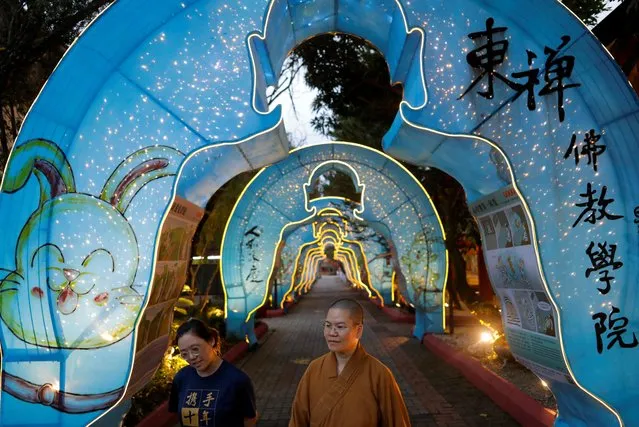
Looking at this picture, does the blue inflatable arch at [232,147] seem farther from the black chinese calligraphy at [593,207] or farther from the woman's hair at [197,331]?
the woman's hair at [197,331]

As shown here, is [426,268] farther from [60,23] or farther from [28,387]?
[28,387]

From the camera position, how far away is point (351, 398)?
2.73m

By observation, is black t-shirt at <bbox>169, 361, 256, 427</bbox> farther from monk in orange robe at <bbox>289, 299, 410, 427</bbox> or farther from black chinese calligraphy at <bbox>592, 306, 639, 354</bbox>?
black chinese calligraphy at <bbox>592, 306, 639, 354</bbox>

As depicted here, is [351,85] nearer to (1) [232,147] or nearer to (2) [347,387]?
(1) [232,147]

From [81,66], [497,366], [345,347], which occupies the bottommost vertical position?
[497,366]

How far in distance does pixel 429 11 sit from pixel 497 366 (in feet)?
21.5

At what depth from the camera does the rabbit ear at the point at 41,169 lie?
427 cm

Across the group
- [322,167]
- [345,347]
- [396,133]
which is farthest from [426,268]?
[345,347]

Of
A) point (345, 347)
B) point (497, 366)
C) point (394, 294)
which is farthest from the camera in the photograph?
point (394, 294)

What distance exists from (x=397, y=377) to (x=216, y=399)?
6975 mm

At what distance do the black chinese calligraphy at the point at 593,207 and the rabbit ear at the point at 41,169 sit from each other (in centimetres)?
416

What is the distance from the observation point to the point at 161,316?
4840 mm

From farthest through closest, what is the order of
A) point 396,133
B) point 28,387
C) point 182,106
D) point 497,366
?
point 497,366 → point 396,133 → point 182,106 → point 28,387

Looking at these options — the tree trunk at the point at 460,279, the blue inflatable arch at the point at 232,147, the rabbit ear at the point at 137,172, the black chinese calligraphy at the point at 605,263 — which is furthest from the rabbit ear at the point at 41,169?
the tree trunk at the point at 460,279
